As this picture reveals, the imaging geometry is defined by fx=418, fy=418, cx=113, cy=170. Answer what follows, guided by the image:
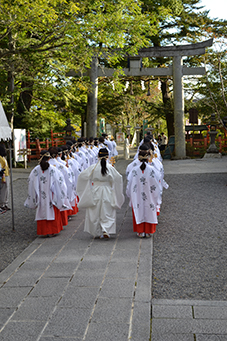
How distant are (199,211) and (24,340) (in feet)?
20.1

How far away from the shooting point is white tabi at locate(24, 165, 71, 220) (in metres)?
7.30

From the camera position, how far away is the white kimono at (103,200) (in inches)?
281

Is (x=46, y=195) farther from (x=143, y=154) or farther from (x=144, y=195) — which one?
(x=143, y=154)

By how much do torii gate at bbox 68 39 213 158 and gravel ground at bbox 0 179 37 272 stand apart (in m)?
9.78

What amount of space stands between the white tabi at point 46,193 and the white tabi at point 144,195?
49.6 inches

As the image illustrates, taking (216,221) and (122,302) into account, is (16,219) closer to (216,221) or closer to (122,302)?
(216,221)

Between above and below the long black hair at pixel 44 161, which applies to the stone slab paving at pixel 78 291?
below

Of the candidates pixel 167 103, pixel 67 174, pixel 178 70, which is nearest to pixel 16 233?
pixel 67 174

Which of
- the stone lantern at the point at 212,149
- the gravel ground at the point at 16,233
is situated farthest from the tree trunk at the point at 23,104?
the gravel ground at the point at 16,233

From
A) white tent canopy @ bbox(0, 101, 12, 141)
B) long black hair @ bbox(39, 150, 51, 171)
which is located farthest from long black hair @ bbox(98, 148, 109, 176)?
white tent canopy @ bbox(0, 101, 12, 141)

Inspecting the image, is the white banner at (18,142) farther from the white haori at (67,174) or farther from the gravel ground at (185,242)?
the white haori at (67,174)

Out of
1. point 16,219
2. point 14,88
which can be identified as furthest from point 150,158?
point 14,88

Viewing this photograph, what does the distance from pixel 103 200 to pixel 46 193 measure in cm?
102

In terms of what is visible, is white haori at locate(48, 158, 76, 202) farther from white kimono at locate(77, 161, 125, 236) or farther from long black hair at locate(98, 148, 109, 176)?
long black hair at locate(98, 148, 109, 176)
